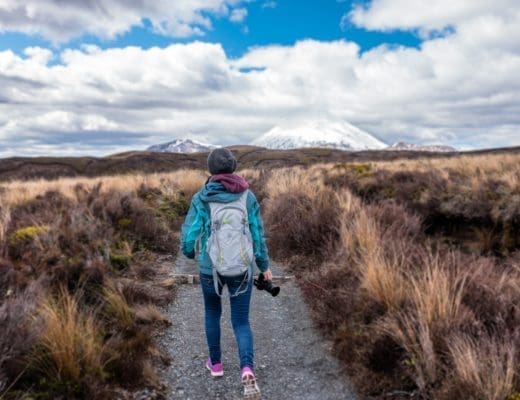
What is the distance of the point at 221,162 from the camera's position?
3701mm

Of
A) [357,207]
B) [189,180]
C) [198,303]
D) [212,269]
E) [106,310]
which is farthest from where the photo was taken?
[189,180]

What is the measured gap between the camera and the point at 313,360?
4.29 m

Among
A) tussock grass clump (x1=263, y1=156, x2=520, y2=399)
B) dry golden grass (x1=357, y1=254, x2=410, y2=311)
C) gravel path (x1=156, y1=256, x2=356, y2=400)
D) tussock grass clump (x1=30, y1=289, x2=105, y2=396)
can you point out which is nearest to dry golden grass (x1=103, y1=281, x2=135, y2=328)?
gravel path (x1=156, y1=256, x2=356, y2=400)

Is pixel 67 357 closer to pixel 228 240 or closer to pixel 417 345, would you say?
pixel 228 240

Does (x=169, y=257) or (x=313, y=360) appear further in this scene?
(x=169, y=257)

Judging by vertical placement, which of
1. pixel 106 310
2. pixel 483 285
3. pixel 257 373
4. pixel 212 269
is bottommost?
pixel 257 373

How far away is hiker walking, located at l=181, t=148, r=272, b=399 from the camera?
357 cm

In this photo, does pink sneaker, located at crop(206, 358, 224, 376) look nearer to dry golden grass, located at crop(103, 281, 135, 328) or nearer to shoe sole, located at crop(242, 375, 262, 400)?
shoe sole, located at crop(242, 375, 262, 400)

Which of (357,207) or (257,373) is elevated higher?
(357,207)

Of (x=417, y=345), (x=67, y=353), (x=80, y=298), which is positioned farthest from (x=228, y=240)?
(x=80, y=298)

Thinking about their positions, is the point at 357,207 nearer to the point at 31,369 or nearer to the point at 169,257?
the point at 169,257

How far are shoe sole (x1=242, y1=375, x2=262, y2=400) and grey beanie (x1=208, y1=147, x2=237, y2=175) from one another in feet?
5.67

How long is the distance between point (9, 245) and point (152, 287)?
6.40 ft

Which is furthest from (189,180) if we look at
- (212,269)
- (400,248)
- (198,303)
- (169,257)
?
(212,269)
